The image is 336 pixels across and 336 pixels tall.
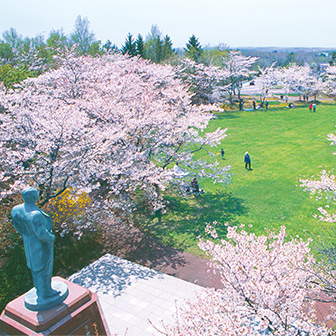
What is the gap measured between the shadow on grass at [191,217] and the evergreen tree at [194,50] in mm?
30514

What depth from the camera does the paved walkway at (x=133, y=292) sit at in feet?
33.0

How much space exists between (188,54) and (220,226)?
3580 centimetres

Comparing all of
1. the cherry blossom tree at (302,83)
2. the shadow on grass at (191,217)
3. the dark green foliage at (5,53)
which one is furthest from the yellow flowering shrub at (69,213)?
the cherry blossom tree at (302,83)

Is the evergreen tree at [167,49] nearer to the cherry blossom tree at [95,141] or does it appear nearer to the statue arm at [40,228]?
the cherry blossom tree at [95,141]

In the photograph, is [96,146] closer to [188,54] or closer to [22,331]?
[22,331]

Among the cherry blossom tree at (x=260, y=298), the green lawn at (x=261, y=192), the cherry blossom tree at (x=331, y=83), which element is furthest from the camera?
the cherry blossom tree at (x=331, y=83)

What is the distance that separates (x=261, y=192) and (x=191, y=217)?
4979 mm

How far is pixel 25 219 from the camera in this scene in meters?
6.76

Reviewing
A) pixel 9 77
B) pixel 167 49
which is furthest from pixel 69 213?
pixel 167 49

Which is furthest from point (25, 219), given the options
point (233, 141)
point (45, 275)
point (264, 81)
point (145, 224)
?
point (264, 81)

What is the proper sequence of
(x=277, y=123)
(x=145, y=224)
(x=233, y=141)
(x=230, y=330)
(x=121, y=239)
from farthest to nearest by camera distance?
(x=277, y=123) < (x=233, y=141) < (x=145, y=224) < (x=121, y=239) < (x=230, y=330)

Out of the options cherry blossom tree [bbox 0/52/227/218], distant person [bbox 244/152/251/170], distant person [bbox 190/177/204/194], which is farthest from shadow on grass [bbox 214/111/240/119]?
distant person [bbox 190/177/204/194]

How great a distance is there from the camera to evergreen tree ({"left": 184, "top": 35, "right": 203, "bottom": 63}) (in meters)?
45.0

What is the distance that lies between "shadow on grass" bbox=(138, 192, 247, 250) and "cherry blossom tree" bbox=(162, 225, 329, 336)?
22.3 ft
